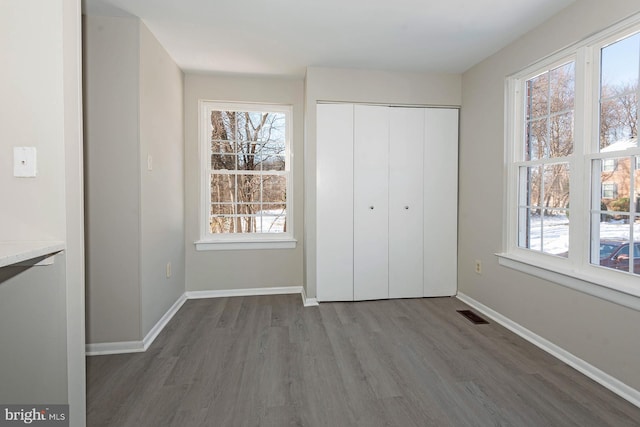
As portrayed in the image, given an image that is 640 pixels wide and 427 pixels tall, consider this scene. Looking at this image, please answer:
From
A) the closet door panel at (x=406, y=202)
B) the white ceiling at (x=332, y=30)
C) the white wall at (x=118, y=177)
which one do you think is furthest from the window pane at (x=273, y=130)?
the white wall at (x=118, y=177)

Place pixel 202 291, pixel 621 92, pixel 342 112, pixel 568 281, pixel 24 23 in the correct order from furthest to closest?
pixel 202 291 < pixel 342 112 < pixel 568 281 < pixel 621 92 < pixel 24 23

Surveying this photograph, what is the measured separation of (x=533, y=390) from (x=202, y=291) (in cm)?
317

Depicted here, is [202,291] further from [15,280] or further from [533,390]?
[533,390]

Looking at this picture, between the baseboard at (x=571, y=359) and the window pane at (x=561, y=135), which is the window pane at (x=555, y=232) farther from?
the baseboard at (x=571, y=359)

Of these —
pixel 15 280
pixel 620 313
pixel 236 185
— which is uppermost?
pixel 236 185

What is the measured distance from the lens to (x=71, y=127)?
127 centimetres

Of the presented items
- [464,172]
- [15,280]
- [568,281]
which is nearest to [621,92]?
[568,281]

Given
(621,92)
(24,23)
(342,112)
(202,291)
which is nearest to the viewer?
(24,23)

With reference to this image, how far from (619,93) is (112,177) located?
137 inches

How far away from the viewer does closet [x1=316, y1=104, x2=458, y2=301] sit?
338cm

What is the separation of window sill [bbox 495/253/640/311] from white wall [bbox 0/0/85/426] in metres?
2.83

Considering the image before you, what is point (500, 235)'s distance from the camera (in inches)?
116

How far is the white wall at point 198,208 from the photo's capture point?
3574mm

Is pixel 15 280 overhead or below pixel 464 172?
below
